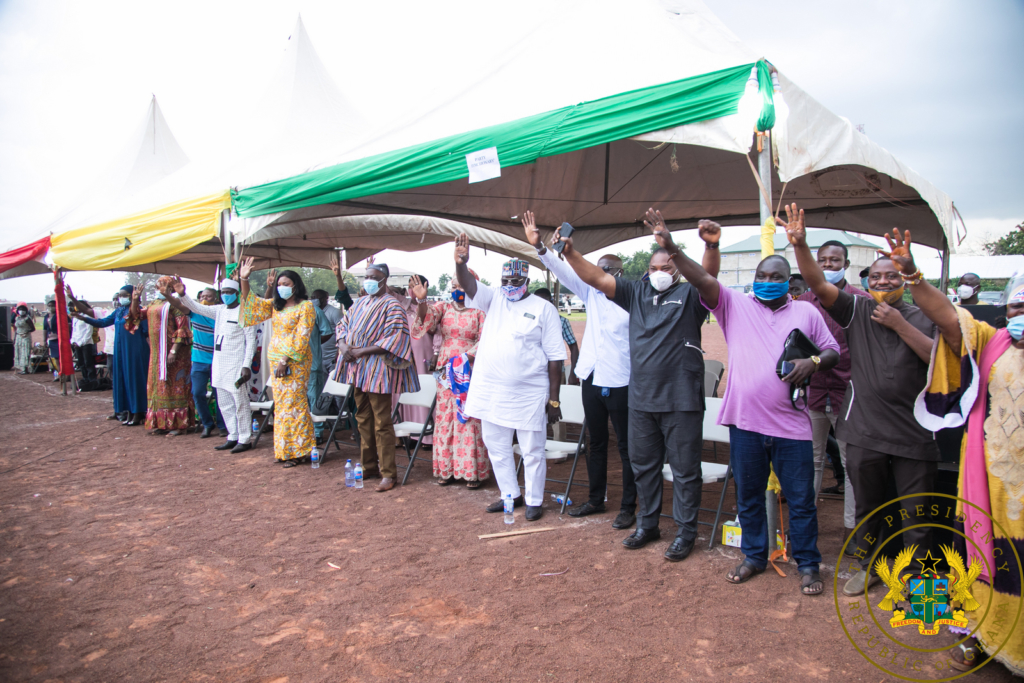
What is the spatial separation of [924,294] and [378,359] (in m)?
3.96

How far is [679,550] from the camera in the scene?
359cm

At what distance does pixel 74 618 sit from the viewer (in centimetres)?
303

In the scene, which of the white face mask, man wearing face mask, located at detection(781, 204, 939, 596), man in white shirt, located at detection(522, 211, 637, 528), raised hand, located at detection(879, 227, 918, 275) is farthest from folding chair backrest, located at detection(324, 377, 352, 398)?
raised hand, located at detection(879, 227, 918, 275)

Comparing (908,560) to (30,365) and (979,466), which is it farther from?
(30,365)

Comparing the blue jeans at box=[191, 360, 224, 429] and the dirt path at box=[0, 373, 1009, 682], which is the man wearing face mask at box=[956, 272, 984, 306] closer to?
the dirt path at box=[0, 373, 1009, 682]

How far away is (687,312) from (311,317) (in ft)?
12.5

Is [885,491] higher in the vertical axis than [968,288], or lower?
lower

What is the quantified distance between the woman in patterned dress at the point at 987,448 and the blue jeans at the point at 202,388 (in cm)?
709

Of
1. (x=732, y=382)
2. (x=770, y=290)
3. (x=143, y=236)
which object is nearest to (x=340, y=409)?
(x=143, y=236)

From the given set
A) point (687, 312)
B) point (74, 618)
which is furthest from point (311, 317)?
point (687, 312)

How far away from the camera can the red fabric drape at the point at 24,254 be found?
8008 mm

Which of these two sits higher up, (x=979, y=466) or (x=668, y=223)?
(x=668, y=223)

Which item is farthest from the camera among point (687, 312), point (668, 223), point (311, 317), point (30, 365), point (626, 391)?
point (30, 365)

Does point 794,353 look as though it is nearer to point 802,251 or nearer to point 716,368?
point 802,251
